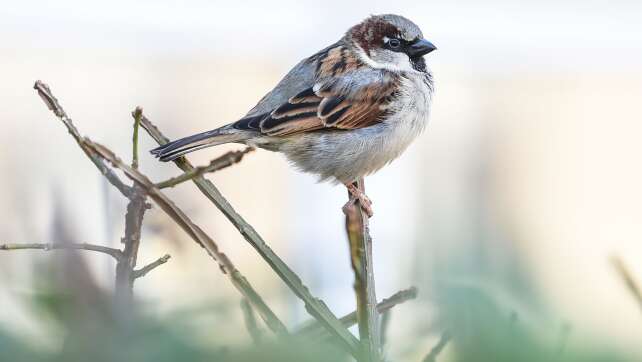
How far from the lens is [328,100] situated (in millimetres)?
2916

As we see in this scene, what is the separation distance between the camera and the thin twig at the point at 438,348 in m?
0.60

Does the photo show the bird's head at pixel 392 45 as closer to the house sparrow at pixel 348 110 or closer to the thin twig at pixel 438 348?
the house sparrow at pixel 348 110

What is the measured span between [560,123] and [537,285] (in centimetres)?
723

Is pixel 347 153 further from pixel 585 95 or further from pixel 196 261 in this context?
pixel 585 95

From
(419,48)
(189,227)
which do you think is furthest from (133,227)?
(419,48)

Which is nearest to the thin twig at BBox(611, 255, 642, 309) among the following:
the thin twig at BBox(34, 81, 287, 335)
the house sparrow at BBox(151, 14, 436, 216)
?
the thin twig at BBox(34, 81, 287, 335)

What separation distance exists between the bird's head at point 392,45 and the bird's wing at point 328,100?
67 millimetres

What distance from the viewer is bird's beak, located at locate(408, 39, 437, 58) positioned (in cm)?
310

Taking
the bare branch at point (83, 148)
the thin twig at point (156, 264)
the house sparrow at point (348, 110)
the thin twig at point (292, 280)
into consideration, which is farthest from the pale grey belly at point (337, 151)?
the thin twig at point (156, 264)

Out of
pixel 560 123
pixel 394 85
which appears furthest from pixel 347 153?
pixel 560 123

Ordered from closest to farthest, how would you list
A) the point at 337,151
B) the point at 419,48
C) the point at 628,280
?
the point at 628,280, the point at 337,151, the point at 419,48

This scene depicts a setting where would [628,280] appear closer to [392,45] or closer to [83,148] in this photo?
[83,148]

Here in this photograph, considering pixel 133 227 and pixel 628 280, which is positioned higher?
pixel 133 227

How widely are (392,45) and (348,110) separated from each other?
0.37 m
